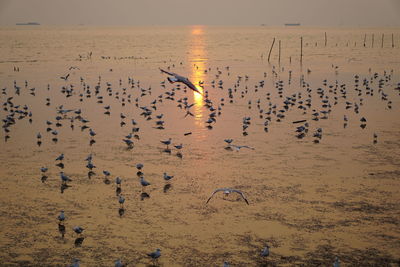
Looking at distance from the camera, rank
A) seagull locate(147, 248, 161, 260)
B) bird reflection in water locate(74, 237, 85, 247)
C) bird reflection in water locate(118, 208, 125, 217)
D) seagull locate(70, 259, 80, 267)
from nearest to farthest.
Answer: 1. seagull locate(70, 259, 80, 267)
2. seagull locate(147, 248, 161, 260)
3. bird reflection in water locate(74, 237, 85, 247)
4. bird reflection in water locate(118, 208, 125, 217)

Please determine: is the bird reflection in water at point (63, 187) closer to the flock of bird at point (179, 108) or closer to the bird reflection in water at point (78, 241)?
the flock of bird at point (179, 108)

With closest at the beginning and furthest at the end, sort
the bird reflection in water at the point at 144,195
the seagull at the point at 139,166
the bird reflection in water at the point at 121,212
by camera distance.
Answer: the bird reflection in water at the point at 121,212 → the bird reflection in water at the point at 144,195 → the seagull at the point at 139,166

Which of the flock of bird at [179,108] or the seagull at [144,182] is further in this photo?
the flock of bird at [179,108]

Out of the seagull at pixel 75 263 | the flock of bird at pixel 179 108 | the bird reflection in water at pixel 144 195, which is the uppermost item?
the seagull at pixel 75 263

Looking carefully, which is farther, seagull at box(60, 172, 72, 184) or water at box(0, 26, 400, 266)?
seagull at box(60, 172, 72, 184)

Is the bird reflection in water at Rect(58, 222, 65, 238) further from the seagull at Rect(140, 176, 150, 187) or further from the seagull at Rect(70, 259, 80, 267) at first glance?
the seagull at Rect(140, 176, 150, 187)

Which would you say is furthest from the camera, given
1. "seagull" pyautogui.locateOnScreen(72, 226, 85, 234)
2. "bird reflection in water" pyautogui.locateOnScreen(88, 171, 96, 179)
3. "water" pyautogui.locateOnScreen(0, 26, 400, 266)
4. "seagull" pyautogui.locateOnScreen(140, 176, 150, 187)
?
"bird reflection in water" pyautogui.locateOnScreen(88, 171, 96, 179)

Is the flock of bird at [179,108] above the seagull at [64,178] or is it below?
below

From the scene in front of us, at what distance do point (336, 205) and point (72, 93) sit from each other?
29.8 meters

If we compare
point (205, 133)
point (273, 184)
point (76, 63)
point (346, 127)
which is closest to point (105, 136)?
point (205, 133)

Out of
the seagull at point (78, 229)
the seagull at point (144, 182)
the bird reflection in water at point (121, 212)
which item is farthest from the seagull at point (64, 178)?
the seagull at point (78, 229)

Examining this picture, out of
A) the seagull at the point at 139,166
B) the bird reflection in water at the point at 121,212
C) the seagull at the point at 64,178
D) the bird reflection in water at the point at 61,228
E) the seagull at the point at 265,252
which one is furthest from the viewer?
the seagull at the point at 139,166

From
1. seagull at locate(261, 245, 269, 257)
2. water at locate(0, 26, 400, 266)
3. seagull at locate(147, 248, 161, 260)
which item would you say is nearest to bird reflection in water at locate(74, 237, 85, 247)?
water at locate(0, 26, 400, 266)

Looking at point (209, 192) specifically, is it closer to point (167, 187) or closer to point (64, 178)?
point (167, 187)
